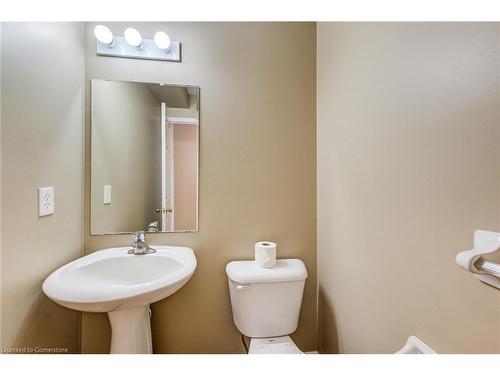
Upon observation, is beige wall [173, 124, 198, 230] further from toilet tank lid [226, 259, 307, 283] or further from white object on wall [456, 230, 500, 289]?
white object on wall [456, 230, 500, 289]

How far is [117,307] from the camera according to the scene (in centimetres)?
78

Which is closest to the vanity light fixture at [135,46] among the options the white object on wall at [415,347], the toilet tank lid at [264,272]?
the toilet tank lid at [264,272]

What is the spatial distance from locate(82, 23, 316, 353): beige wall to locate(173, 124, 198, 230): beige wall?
44 millimetres

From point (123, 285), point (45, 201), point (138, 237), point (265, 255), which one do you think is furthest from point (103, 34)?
point (265, 255)

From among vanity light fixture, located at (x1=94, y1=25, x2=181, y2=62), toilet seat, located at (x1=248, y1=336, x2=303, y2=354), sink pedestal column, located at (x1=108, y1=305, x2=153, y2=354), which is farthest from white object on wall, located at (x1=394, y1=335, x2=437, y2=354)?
vanity light fixture, located at (x1=94, y1=25, x2=181, y2=62)

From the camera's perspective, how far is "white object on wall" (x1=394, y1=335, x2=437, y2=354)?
68cm

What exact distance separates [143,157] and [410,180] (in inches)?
48.2

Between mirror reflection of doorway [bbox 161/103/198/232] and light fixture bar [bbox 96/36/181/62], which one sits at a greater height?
light fixture bar [bbox 96/36/181/62]

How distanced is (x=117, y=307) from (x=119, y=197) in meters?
0.61

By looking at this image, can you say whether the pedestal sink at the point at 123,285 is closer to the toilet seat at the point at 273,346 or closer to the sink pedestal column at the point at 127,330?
the sink pedestal column at the point at 127,330

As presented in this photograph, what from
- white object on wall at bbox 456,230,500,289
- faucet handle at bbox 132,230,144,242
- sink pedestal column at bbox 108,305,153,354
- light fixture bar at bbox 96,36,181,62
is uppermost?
light fixture bar at bbox 96,36,181,62

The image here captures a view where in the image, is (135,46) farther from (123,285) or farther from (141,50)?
(123,285)
